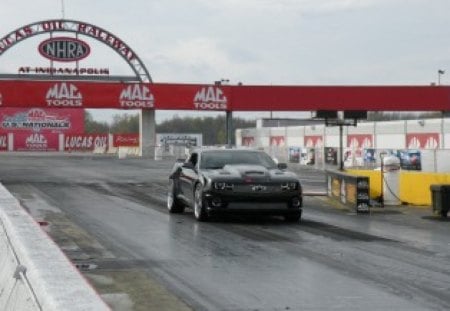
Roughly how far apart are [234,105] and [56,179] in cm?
1937

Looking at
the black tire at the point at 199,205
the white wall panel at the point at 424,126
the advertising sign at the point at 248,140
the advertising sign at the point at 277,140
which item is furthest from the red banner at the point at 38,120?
the black tire at the point at 199,205

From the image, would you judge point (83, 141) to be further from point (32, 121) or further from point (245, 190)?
point (245, 190)

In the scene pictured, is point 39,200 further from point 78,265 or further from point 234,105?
point 234,105

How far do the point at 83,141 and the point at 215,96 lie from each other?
50.4 metres

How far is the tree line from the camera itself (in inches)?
6007

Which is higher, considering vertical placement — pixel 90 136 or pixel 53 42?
pixel 53 42

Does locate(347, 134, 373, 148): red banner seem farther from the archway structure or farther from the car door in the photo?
the car door

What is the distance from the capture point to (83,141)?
316 feet

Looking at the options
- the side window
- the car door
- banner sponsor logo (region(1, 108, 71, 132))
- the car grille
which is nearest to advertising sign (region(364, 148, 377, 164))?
the side window

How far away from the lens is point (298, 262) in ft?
32.3

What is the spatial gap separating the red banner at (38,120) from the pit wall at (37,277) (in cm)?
9197

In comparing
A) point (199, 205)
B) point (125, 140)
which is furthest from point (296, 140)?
point (199, 205)

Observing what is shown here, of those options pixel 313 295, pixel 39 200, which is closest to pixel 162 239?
pixel 313 295

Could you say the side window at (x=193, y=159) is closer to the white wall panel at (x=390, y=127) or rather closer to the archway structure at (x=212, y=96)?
the archway structure at (x=212, y=96)
